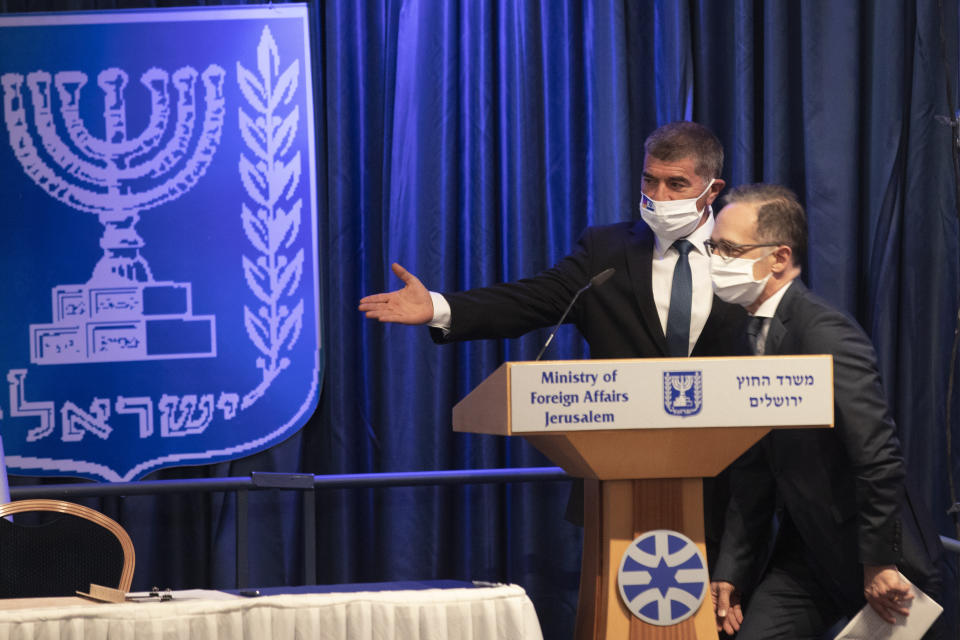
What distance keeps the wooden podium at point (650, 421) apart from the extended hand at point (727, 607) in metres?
0.40

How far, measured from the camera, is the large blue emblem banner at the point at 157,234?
351cm

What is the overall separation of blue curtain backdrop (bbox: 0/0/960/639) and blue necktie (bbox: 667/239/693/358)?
0.96 m

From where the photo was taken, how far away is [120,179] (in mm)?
3584

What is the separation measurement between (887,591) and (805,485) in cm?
27

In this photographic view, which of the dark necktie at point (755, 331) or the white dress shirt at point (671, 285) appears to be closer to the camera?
the dark necktie at point (755, 331)

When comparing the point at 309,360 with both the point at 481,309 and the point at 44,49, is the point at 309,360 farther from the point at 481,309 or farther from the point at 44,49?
the point at 44,49

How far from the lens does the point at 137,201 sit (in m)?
3.57

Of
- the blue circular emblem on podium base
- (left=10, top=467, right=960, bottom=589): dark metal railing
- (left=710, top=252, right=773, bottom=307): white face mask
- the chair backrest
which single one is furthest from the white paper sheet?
the chair backrest

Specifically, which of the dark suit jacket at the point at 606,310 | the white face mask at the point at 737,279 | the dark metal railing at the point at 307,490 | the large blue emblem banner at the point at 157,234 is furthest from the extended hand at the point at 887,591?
the large blue emblem banner at the point at 157,234

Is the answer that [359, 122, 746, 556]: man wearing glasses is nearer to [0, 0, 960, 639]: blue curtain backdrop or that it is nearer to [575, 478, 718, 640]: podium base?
[575, 478, 718, 640]: podium base

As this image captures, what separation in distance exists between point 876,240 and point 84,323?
2813 millimetres

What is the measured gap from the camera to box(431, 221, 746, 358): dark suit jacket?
253 cm

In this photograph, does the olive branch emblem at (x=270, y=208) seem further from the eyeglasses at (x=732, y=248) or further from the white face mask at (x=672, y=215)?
the eyeglasses at (x=732, y=248)

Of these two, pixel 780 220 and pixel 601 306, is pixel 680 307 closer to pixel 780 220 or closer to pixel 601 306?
pixel 601 306
